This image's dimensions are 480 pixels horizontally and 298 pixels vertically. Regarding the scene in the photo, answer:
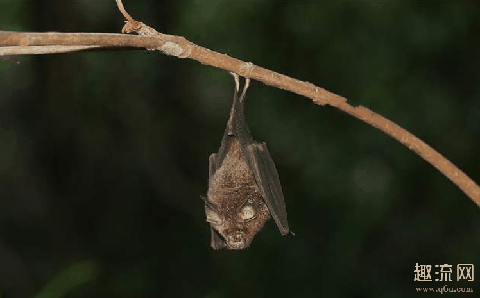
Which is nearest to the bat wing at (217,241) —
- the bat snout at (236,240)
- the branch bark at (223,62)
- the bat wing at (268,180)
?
the bat snout at (236,240)

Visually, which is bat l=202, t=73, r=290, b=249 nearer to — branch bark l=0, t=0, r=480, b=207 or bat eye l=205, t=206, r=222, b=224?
bat eye l=205, t=206, r=222, b=224

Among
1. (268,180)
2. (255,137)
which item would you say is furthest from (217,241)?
(255,137)

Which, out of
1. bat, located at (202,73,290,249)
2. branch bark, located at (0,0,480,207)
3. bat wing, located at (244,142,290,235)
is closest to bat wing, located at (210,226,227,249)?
bat, located at (202,73,290,249)

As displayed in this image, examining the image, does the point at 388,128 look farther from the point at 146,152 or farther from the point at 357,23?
the point at 146,152

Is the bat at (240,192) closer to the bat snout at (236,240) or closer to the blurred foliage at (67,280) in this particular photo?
the bat snout at (236,240)

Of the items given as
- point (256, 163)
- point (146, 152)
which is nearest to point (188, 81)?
point (146, 152)
